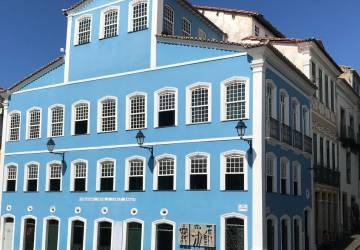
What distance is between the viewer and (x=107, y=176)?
25.8 metres

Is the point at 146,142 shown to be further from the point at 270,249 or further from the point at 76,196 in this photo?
the point at 270,249

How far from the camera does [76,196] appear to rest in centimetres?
2642

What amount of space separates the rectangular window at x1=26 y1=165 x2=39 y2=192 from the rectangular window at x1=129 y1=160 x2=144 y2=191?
615 cm

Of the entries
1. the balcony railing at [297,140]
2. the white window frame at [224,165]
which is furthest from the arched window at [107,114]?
the balcony railing at [297,140]

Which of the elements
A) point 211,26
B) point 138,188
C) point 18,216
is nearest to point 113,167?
point 138,188

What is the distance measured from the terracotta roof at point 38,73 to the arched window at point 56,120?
82.8 inches

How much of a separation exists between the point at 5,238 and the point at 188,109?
1263 centimetres

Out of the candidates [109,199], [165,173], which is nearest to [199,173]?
[165,173]

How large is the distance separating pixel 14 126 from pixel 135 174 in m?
9.18

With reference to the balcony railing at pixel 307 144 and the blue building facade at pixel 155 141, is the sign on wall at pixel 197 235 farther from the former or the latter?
the balcony railing at pixel 307 144

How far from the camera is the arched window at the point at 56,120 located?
91.6 feet

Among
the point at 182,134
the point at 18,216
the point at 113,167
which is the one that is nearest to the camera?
the point at 182,134

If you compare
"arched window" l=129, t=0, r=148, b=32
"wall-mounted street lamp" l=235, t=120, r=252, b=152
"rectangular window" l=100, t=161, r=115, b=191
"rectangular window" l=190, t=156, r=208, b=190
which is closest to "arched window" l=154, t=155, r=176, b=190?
"rectangular window" l=190, t=156, r=208, b=190

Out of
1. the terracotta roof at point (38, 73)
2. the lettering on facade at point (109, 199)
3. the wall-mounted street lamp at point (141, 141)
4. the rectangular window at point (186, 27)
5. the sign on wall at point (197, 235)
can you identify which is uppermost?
the rectangular window at point (186, 27)
